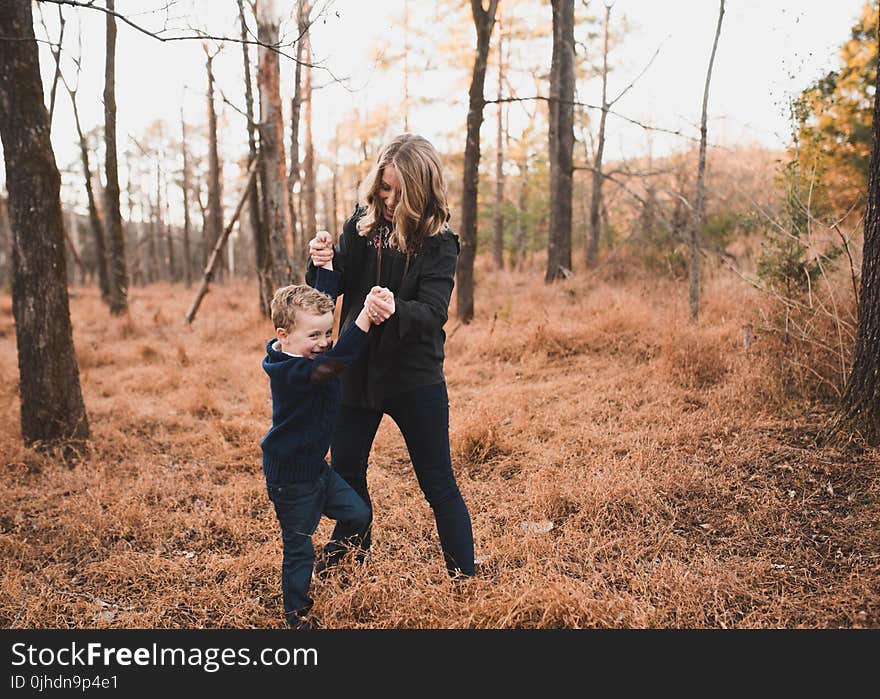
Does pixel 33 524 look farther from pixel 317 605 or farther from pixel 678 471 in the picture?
pixel 678 471

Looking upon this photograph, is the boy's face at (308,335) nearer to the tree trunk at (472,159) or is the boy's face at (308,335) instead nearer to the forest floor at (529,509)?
the forest floor at (529,509)

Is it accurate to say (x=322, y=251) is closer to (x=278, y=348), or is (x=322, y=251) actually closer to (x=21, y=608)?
(x=278, y=348)

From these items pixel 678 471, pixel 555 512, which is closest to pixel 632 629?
pixel 555 512

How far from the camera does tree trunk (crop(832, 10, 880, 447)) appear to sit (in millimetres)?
3490

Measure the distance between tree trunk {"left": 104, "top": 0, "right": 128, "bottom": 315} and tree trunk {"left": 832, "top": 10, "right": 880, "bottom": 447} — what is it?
11.8m

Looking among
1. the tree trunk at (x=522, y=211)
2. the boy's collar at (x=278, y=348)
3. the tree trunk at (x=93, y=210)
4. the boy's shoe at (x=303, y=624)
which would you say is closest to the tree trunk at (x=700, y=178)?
the boy's collar at (x=278, y=348)

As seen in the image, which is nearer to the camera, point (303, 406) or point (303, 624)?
point (303, 406)

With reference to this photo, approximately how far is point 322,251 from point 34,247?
3.16 m

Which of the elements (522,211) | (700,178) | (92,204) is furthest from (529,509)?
(522,211)

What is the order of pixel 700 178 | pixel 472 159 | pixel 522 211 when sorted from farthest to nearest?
pixel 522 211 < pixel 472 159 < pixel 700 178

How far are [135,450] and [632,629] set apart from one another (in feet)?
13.1

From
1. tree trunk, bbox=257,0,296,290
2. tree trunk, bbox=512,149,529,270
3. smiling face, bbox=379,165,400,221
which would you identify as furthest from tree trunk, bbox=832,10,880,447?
tree trunk, bbox=512,149,529,270

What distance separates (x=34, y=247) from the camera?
445 centimetres

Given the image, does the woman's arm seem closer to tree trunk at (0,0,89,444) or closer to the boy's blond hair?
the boy's blond hair
